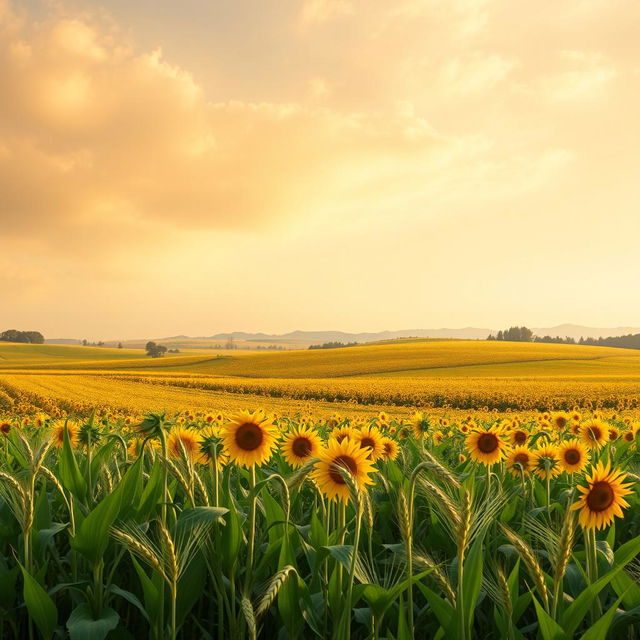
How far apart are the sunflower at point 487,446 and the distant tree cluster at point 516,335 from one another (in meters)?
175

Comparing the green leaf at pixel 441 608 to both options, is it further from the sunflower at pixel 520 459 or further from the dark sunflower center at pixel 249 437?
the sunflower at pixel 520 459

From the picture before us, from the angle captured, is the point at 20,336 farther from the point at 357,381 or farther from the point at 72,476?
the point at 72,476

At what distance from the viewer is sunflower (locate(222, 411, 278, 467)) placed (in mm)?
2984

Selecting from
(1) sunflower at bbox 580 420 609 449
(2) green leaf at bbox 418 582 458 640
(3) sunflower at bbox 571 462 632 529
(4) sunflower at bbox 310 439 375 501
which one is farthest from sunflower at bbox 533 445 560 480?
(2) green leaf at bbox 418 582 458 640

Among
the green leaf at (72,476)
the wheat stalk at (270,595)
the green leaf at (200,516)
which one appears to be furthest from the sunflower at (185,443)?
the wheat stalk at (270,595)

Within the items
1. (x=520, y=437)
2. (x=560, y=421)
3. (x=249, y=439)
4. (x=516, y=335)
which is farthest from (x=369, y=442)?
(x=516, y=335)

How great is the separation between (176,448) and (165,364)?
10294cm

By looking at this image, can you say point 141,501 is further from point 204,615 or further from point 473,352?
point 473,352

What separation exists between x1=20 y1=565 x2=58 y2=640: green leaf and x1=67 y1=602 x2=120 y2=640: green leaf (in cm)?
10

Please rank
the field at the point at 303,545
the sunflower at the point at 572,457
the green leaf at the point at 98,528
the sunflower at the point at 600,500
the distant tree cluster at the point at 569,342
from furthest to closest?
1. the distant tree cluster at the point at 569,342
2. the sunflower at the point at 572,457
3. the sunflower at the point at 600,500
4. the green leaf at the point at 98,528
5. the field at the point at 303,545

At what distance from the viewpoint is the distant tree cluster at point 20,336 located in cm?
19062

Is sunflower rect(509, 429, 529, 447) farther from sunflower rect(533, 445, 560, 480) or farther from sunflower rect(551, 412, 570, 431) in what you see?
sunflower rect(551, 412, 570, 431)

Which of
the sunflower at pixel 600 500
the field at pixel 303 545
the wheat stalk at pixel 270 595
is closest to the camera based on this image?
the wheat stalk at pixel 270 595

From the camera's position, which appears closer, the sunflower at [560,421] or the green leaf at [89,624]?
the green leaf at [89,624]
